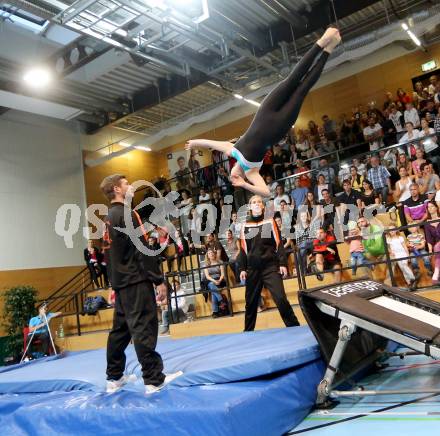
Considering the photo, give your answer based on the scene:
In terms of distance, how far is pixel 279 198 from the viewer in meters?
8.65

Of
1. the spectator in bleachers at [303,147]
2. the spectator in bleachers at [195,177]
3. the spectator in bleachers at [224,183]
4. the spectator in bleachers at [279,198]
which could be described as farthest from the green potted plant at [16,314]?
the spectator in bleachers at [303,147]

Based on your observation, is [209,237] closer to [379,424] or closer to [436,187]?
[436,187]

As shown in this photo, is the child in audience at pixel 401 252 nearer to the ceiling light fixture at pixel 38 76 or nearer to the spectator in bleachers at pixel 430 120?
the spectator in bleachers at pixel 430 120

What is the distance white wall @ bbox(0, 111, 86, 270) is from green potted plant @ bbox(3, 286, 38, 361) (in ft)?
4.24

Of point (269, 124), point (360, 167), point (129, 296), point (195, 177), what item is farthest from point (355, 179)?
point (129, 296)

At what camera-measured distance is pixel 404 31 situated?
707 cm

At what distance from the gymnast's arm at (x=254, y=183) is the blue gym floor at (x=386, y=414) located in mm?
1724

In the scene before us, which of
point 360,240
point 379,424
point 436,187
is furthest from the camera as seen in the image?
point 436,187

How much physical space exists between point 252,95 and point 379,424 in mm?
7416

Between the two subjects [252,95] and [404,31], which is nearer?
[404,31]

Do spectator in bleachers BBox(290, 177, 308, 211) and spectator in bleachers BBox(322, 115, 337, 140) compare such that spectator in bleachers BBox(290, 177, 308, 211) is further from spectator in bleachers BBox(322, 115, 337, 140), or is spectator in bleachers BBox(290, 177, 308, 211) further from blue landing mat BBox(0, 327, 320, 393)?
blue landing mat BBox(0, 327, 320, 393)

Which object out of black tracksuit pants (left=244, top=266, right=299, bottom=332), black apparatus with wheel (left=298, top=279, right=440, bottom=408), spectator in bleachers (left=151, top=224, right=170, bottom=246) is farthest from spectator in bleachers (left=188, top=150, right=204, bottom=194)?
black apparatus with wheel (left=298, top=279, right=440, bottom=408)

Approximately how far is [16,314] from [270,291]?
6.62 metres

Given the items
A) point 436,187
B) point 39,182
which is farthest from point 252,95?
point 39,182
